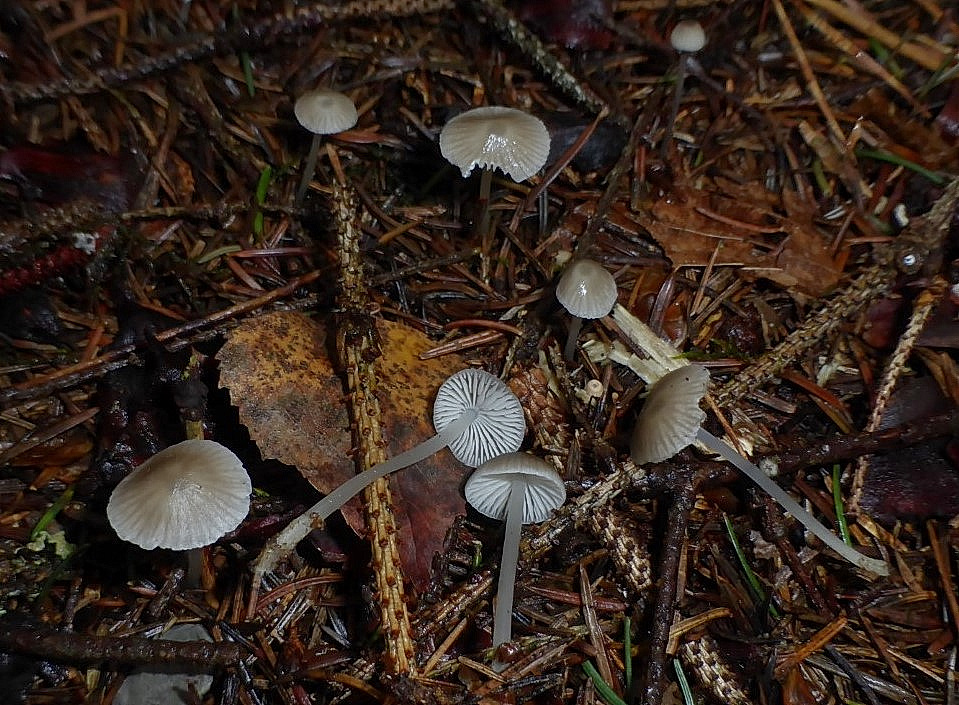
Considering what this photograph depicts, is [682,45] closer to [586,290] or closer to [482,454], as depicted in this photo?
[586,290]

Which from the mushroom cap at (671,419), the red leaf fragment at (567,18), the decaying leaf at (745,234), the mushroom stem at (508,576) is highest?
the red leaf fragment at (567,18)

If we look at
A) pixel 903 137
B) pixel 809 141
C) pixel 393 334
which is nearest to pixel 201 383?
pixel 393 334

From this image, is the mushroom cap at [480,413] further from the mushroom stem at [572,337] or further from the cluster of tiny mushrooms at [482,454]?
the mushroom stem at [572,337]

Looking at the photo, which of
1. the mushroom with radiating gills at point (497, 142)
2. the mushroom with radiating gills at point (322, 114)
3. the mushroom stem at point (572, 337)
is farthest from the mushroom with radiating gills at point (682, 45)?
the mushroom with radiating gills at point (322, 114)

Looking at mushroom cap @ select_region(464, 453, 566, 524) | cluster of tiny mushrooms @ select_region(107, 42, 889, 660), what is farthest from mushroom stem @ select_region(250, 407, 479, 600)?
mushroom cap @ select_region(464, 453, 566, 524)

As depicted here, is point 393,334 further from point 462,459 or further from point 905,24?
point 905,24
